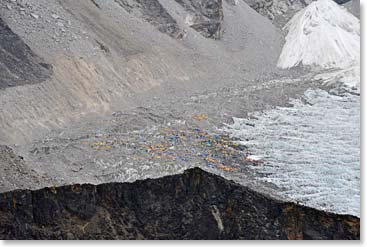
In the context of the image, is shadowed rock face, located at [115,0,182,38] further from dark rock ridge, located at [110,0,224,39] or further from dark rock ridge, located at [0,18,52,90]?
dark rock ridge, located at [0,18,52,90]

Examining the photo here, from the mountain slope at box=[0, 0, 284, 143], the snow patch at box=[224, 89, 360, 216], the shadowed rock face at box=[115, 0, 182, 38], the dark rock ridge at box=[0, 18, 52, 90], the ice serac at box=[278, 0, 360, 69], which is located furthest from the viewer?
the ice serac at box=[278, 0, 360, 69]

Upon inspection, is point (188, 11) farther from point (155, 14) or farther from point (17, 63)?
point (17, 63)

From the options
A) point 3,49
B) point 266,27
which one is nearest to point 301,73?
point 266,27

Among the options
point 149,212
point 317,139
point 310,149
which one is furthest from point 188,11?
point 149,212

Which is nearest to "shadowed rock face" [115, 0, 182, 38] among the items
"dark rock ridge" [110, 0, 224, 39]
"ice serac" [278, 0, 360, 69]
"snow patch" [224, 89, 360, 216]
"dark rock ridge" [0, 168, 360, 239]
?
"dark rock ridge" [110, 0, 224, 39]

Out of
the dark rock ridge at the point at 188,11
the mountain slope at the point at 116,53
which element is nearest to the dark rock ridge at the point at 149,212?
the mountain slope at the point at 116,53

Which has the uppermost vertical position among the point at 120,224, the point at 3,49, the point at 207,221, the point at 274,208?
the point at 274,208

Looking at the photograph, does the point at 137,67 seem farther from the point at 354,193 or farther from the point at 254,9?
the point at 254,9
